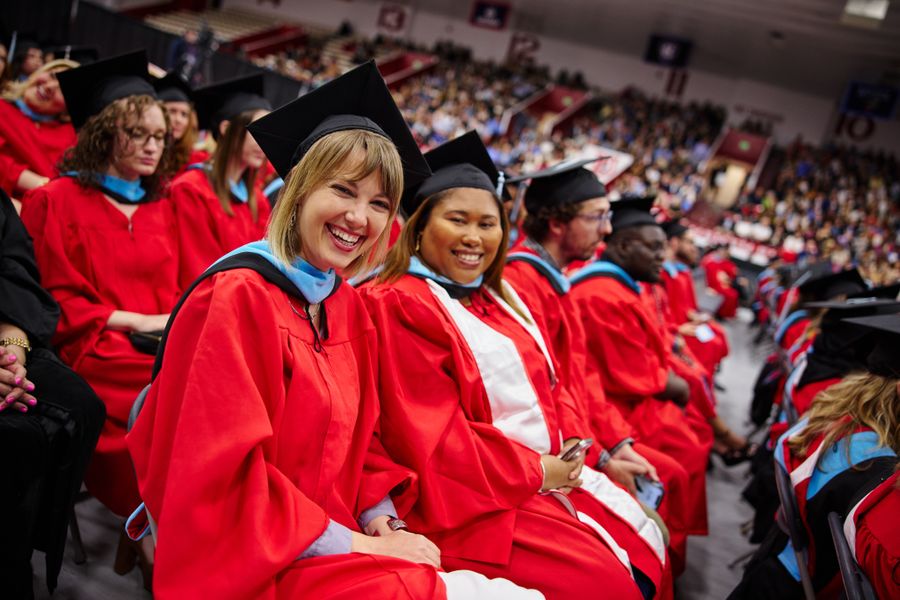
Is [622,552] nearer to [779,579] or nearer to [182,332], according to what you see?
[779,579]

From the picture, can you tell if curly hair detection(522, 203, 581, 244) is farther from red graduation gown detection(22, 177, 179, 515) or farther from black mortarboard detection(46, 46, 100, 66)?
black mortarboard detection(46, 46, 100, 66)

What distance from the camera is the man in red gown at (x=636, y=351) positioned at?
123 inches

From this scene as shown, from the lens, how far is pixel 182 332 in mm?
1334

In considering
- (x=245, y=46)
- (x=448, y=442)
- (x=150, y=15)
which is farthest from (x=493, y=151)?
(x=150, y=15)

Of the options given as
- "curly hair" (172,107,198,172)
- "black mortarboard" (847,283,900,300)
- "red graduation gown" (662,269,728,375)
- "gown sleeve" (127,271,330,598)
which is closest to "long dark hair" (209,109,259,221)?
"curly hair" (172,107,198,172)

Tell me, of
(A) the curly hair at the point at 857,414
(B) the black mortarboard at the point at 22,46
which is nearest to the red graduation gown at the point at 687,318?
(A) the curly hair at the point at 857,414

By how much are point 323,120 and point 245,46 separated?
81.0ft

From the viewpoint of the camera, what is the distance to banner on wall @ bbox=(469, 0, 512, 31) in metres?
23.4

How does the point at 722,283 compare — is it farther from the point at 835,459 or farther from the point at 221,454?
Answer: the point at 221,454

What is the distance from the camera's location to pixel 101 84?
8.72ft

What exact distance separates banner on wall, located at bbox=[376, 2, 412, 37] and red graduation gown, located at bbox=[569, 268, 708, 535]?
84.8 ft

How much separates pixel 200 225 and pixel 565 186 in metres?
1.85

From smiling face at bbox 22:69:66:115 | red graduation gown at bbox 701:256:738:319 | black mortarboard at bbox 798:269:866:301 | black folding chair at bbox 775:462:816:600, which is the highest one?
smiling face at bbox 22:69:66:115

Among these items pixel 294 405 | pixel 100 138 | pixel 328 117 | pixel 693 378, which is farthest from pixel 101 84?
pixel 693 378
